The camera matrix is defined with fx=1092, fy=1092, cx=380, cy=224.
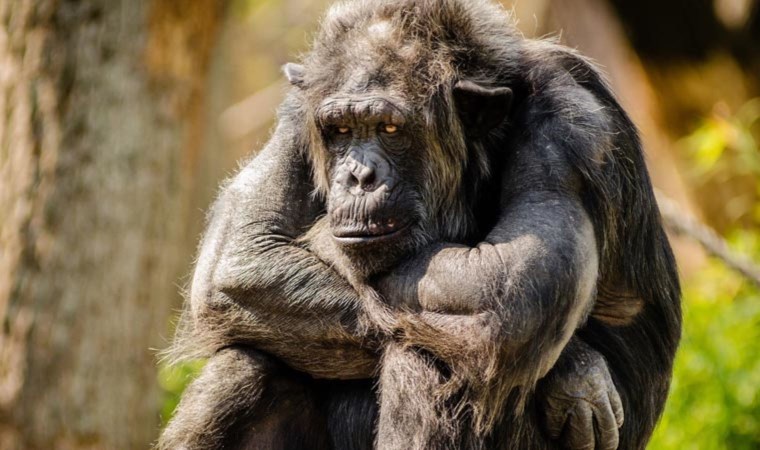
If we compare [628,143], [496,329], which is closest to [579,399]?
[496,329]

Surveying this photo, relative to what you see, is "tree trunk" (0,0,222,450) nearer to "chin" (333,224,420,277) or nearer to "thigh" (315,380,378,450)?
"thigh" (315,380,378,450)

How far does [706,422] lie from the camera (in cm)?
780

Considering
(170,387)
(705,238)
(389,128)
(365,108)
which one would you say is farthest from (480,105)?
(170,387)

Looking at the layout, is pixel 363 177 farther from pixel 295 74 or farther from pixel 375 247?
pixel 295 74

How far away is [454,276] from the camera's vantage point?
4305 mm

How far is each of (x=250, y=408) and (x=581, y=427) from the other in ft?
4.74

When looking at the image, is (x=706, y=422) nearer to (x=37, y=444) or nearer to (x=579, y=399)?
(x=579, y=399)

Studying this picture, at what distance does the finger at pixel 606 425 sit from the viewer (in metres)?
4.55

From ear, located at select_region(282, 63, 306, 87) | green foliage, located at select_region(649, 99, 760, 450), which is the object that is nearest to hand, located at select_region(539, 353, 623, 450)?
ear, located at select_region(282, 63, 306, 87)

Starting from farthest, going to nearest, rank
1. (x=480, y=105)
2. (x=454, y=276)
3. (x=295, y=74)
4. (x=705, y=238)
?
(x=705, y=238)
(x=295, y=74)
(x=480, y=105)
(x=454, y=276)

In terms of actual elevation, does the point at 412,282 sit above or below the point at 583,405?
above

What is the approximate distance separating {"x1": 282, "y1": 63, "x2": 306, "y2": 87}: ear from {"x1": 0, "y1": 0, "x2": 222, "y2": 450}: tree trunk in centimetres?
327

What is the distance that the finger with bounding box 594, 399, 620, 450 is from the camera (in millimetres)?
4551

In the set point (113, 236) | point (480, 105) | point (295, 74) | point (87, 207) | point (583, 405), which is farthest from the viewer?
point (113, 236)
